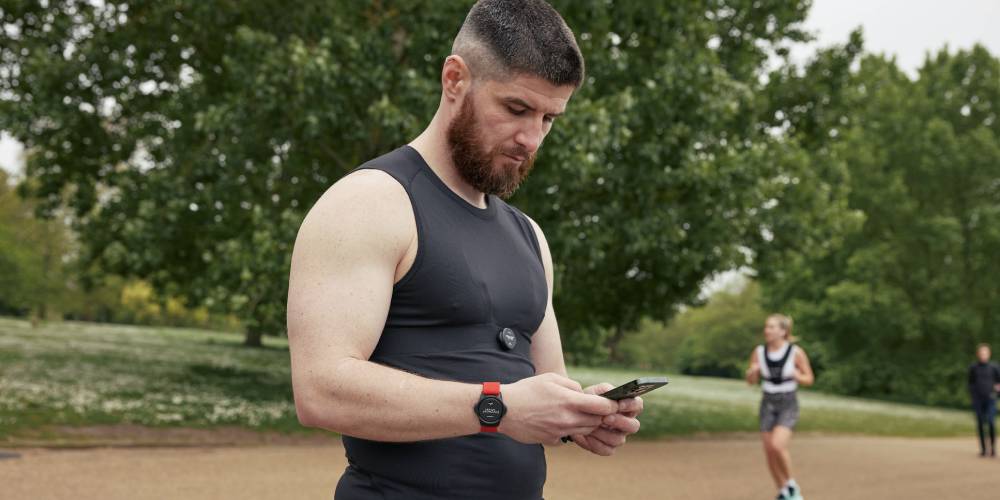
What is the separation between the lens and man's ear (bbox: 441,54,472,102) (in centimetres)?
207

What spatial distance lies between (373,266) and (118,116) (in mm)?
17800

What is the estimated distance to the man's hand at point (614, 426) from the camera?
192 centimetres

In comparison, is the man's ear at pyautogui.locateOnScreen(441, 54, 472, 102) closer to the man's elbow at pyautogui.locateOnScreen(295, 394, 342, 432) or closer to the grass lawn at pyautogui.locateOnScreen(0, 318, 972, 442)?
the man's elbow at pyautogui.locateOnScreen(295, 394, 342, 432)

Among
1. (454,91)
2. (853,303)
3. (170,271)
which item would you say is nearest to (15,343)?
(170,271)

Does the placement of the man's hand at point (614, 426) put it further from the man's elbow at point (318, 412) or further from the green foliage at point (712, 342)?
the green foliage at point (712, 342)

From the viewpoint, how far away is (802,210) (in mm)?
17438

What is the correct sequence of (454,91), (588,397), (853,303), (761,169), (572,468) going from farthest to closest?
(853,303), (761,169), (572,468), (454,91), (588,397)

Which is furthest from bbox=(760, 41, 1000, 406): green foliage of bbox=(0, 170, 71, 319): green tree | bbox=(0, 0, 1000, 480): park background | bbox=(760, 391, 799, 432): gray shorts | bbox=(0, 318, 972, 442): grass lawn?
bbox=(0, 170, 71, 319): green tree

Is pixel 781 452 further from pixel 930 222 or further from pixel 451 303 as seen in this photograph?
pixel 930 222

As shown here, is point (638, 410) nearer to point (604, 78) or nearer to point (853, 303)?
point (604, 78)

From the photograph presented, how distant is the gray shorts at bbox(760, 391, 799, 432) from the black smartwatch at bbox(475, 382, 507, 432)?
9116mm

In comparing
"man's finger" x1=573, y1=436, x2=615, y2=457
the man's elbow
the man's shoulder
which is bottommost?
"man's finger" x1=573, y1=436, x2=615, y2=457

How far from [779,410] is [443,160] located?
908cm

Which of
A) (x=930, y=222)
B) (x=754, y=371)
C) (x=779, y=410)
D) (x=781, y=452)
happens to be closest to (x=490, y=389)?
(x=781, y=452)
